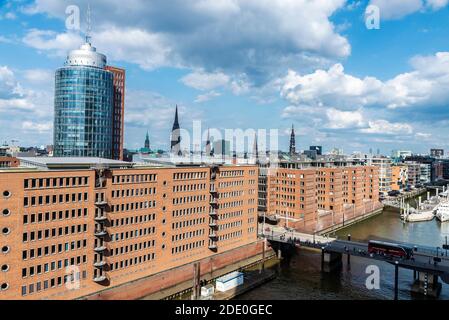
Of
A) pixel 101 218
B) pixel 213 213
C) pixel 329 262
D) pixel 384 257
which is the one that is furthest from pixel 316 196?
pixel 101 218

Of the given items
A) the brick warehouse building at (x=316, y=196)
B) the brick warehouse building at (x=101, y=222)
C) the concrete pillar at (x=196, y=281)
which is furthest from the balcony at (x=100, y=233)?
the brick warehouse building at (x=316, y=196)

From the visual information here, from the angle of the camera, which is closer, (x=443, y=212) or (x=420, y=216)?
(x=420, y=216)

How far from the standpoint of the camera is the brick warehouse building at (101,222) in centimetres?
4419

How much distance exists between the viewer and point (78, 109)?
4951 inches

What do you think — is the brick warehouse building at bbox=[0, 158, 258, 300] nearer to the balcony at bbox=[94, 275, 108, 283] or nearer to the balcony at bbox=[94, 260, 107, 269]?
the balcony at bbox=[94, 260, 107, 269]

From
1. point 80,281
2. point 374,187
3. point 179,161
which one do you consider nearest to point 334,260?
point 179,161

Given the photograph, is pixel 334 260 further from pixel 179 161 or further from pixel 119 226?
pixel 119 226

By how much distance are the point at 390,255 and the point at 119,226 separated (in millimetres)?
47723

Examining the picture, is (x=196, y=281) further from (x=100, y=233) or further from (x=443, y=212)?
(x=443, y=212)

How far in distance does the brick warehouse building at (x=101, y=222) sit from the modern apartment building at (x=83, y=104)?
237 ft

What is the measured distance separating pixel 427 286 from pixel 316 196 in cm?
4932

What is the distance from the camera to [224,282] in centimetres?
5906

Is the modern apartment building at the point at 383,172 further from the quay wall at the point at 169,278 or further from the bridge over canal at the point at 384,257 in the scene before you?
the quay wall at the point at 169,278

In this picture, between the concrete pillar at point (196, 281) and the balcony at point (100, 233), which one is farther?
the concrete pillar at point (196, 281)
